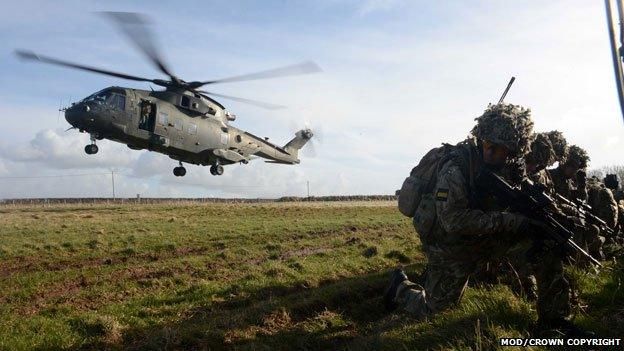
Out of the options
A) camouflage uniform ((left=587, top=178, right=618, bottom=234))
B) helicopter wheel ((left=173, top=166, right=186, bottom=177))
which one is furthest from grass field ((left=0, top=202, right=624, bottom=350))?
helicopter wheel ((left=173, top=166, right=186, bottom=177))

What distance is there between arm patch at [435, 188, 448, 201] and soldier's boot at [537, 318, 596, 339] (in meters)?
1.48

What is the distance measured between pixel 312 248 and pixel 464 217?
10.6 meters

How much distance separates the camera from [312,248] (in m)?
15.0

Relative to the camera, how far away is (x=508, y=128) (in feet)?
16.0

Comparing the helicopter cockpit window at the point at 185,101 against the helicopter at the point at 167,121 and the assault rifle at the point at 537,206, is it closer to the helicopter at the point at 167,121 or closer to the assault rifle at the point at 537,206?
the helicopter at the point at 167,121

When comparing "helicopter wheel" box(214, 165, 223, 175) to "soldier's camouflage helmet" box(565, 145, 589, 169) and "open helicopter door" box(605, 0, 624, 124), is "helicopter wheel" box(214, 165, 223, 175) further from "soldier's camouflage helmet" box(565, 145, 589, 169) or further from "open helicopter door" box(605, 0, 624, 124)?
"open helicopter door" box(605, 0, 624, 124)

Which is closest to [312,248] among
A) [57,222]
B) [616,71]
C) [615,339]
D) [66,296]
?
[66,296]

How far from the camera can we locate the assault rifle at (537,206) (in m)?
4.56

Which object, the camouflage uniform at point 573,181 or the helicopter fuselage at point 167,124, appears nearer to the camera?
the camouflage uniform at point 573,181

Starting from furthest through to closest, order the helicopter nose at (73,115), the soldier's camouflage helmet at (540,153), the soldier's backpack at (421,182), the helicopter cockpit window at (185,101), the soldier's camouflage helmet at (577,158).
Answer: the helicopter cockpit window at (185,101) → the helicopter nose at (73,115) → the soldier's camouflage helmet at (577,158) → the soldier's camouflage helmet at (540,153) → the soldier's backpack at (421,182)

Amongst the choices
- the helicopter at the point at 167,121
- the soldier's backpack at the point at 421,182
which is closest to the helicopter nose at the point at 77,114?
the helicopter at the point at 167,121

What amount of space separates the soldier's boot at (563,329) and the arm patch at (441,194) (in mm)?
1482

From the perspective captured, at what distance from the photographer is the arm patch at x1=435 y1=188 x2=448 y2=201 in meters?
4.83

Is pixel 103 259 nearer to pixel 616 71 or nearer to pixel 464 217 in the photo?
pixel 464 217
